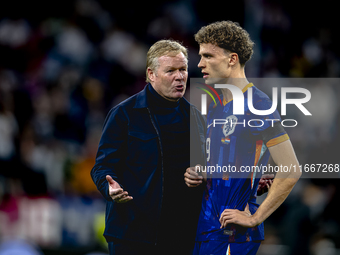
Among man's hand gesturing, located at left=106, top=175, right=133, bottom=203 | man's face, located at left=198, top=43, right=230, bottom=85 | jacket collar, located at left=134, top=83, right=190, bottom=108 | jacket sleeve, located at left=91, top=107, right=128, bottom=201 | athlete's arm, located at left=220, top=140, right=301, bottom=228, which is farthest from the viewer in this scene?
jacket collar, located at left=134, top=83, right=190, bottom=108

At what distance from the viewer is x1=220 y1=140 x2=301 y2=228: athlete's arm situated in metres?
3.19

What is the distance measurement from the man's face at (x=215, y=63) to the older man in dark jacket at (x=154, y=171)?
0.19m

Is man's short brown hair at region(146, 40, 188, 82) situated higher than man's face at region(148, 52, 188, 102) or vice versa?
man's short brown hair at region(146, 40, 188, 82)

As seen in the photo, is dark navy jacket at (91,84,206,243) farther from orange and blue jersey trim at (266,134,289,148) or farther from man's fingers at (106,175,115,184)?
Result: orange and blue jersey trim at (266,134,289,148)

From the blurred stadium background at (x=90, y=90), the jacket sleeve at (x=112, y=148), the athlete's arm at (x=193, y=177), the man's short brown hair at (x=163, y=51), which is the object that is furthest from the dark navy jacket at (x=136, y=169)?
the blurred stadium background at (x=90, y=90)

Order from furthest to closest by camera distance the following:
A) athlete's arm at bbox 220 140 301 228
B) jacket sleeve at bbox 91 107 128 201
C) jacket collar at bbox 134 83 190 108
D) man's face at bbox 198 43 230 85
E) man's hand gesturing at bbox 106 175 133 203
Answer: jacket collar at bbox 134 83 190 108
jacket sleeve at bbox 91 107 128 201
man's face at bbox 198 43 230 85
man's hand gesturing at bbox 106 175 133 203
athlete's arm at bbox 220 140 301 228

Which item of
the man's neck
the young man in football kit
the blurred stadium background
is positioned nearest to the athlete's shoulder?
the young man in football kit

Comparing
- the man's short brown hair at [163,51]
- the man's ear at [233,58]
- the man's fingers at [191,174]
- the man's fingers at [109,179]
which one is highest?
the man's short brown hair at [163,51]

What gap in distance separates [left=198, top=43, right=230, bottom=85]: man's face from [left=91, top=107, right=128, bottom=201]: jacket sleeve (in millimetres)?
701

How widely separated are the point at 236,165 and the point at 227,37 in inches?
34.3

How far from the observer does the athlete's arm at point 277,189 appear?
319 centimetres

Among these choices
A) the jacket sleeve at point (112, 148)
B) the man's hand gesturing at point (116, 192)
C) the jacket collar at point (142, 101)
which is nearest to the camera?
the man's hand gesturing at point (116, 192)

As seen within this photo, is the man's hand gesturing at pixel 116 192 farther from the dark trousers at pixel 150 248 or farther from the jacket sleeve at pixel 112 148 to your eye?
the dark trousers at pixel 150 248

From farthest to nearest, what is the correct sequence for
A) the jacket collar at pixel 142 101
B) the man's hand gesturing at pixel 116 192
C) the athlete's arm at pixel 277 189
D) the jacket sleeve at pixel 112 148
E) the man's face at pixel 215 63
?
the jacket collar at pixel 142 101, the jacket sleeve at pixel 112 148, the man's face at pixel 215 63, the man's hand gesturing at pixel 116 192, the athlete's arm at pixel 277 189
